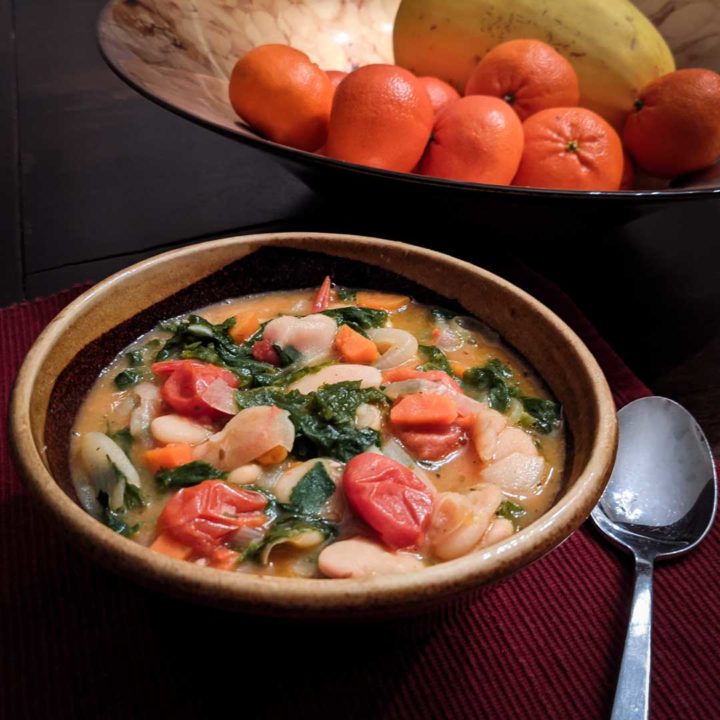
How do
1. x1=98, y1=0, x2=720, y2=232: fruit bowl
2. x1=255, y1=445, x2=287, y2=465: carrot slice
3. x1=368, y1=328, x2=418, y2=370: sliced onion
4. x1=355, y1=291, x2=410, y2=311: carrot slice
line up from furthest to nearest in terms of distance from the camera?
x1=98, y1=0, x2=720, y2=232: fruit bowl < x1=355, y1=291, x2=410, y2=311: carrot slice < x1=368, y1=328, x2=418, y2=370: sliced onion < x1=255, y1=445, x2=287, y2=465: carrot slice

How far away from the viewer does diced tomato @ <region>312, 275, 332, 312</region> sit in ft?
3.83

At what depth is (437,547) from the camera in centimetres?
78

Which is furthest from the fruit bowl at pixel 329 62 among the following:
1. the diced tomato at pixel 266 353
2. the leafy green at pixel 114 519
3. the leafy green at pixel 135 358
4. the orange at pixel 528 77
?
the leafy green at pixel 114 519

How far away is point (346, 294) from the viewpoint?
1.19 m

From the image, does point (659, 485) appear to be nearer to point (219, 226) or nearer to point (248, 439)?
point (248, 439)

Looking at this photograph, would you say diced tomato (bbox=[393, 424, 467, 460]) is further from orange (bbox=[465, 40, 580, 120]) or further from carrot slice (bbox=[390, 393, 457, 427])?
orange (bbox=[465, 40, 580, 120])

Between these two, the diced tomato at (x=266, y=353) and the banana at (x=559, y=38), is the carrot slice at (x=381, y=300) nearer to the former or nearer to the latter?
the diced tomato at (x=266, y=353)

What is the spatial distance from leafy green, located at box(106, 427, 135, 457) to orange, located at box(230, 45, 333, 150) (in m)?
0.84

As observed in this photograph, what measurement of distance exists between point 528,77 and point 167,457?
46.8 inches

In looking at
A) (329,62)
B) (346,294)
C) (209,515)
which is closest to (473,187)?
(346,294)

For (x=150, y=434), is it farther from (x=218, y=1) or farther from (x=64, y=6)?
(x=64, y=6)

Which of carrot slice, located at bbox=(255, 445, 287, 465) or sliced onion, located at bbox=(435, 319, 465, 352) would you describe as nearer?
carrot slice, located at bbox=(255, 445, 287, 465)

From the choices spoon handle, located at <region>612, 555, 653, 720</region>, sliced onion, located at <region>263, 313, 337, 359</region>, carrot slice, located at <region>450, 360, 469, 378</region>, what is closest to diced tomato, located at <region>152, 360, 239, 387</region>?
sliced onion, located at <region>263, 313, 337, 359</region>

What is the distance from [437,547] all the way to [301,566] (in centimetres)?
15
